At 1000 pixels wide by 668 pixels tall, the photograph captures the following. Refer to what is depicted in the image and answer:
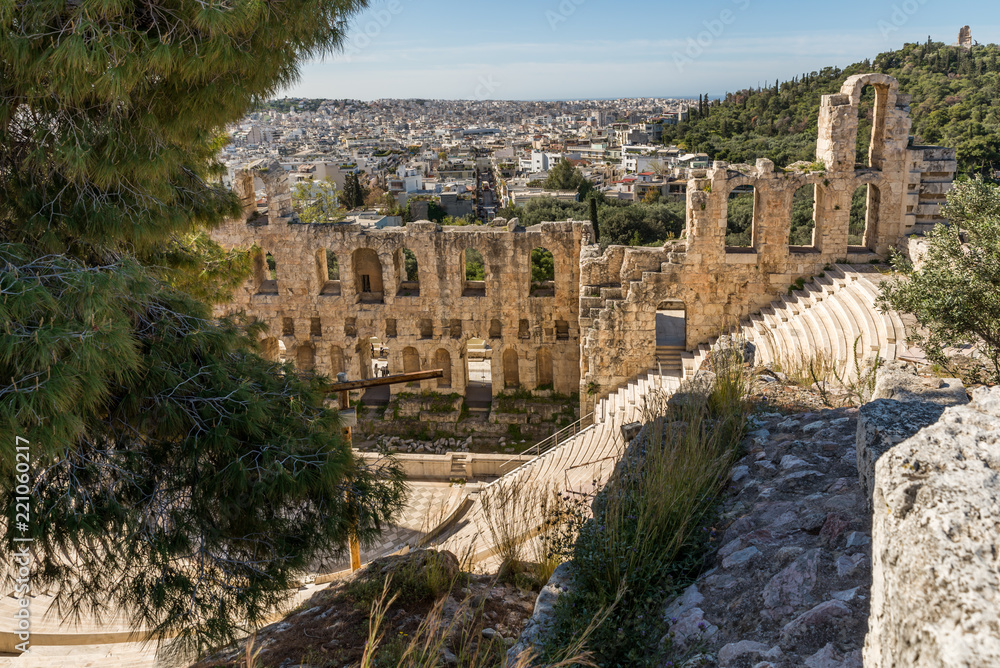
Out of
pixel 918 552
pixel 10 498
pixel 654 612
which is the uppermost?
pixel 918 552

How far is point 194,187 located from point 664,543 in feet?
22.3

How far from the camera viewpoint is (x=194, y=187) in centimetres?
841

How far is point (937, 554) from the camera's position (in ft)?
7.88

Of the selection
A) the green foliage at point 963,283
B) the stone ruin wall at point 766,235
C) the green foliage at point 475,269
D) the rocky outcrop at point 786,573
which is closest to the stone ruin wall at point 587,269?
the stone ruin wall at point 766,235

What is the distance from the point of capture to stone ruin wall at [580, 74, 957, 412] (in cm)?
1595

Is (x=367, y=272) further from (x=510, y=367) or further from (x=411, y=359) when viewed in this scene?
(x=510, y=367)

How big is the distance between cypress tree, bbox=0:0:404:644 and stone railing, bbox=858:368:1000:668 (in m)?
4.34

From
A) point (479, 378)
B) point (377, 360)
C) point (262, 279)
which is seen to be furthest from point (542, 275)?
point (262, 279)

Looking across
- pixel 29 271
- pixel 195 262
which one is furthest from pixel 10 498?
pixel 195 262

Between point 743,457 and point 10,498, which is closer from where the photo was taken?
point 10,498

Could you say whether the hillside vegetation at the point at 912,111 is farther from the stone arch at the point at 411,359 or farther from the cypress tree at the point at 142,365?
the cypress tree at the point at 142,365

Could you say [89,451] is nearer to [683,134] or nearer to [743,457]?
[743,457]

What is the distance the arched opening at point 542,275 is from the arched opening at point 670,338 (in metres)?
3.10

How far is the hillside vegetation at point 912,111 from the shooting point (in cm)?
3325
